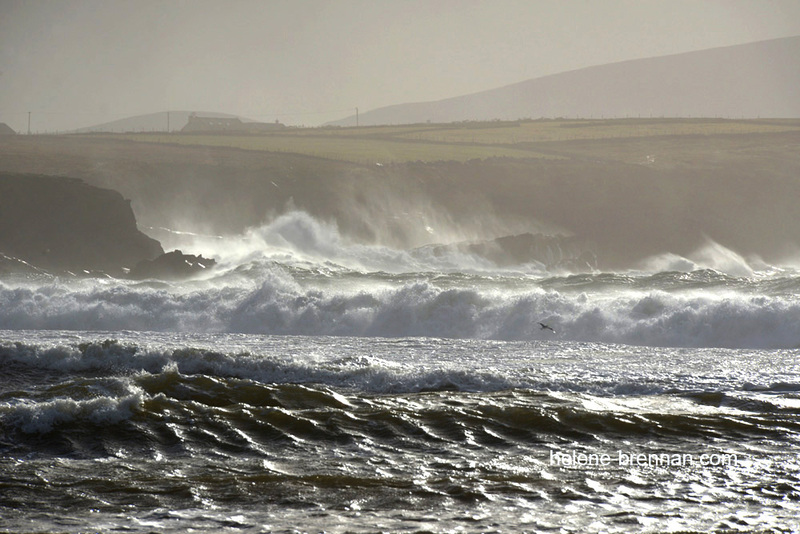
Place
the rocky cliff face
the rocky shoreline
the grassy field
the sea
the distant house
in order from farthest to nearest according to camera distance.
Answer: the distant house → the grassy field → the rocky cliff face → the rocky shoreline → the sea

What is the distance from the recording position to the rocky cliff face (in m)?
36.8

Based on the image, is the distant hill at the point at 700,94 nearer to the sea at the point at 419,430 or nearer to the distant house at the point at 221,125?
the distant house at the point at 221,125

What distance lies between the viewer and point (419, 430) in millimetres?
9891

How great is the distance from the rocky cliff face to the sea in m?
17.5

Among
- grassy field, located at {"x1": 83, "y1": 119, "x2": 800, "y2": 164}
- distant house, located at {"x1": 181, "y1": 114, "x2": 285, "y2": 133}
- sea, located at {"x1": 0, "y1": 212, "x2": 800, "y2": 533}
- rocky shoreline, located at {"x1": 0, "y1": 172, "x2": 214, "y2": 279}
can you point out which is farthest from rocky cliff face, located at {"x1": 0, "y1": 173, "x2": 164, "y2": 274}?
distant house, located at {"x1": 181, "y1": 114, "x2": 285, "y2": 133}

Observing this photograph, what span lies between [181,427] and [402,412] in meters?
2.58

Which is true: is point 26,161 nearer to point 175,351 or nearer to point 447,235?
point 447,235

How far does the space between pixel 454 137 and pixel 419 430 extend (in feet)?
223

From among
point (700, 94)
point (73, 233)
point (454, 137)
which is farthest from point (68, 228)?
point (700, 94)

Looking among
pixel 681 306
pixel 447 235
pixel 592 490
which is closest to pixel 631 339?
pixel 681 306

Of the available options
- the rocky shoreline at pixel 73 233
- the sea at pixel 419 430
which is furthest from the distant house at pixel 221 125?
the sea at pixel 419 430

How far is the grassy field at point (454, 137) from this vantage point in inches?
2645

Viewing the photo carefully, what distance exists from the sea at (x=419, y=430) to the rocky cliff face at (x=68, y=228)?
1755 centimetres

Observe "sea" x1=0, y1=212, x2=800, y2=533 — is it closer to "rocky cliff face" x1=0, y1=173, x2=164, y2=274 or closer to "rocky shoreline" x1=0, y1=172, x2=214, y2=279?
Answer: "rocky shoreline" x1=0, y1=172, x2=214, y2=279
